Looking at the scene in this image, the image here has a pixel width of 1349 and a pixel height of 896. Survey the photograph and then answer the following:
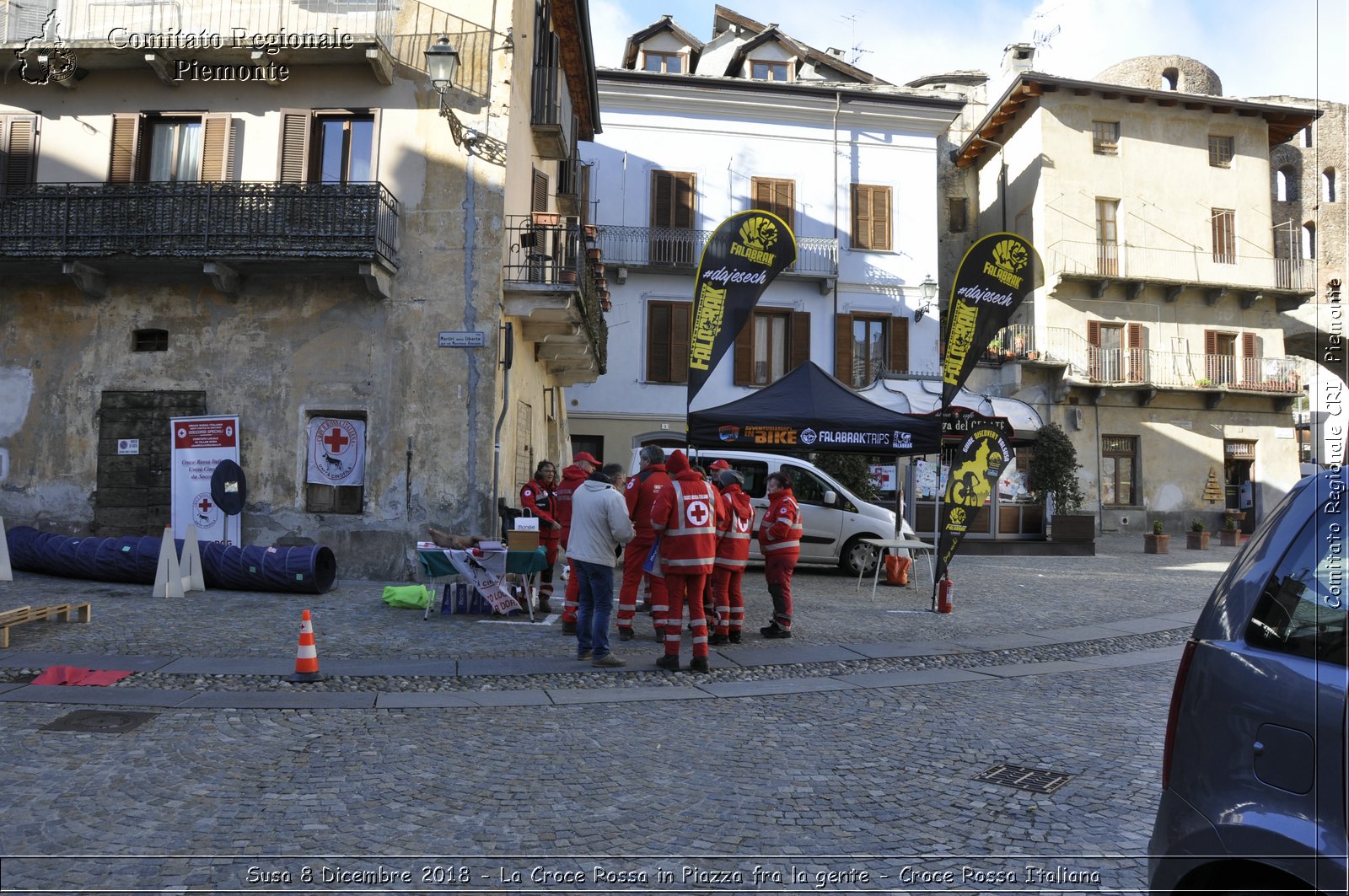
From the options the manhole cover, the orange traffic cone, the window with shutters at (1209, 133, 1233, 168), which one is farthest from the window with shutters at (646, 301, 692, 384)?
the manhole cover

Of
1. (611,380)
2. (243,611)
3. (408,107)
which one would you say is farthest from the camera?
(611,380)

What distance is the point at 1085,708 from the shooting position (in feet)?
23.6

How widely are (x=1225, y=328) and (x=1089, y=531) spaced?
44.5 ft

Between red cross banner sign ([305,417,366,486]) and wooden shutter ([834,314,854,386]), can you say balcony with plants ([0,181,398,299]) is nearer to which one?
red cross banner sign ([305,417,366,486])

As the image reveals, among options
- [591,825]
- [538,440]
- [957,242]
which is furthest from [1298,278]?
[591,825]

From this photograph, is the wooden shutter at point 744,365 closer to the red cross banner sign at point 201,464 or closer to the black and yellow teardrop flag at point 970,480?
the black and yellow teardrop flag at point 970,480

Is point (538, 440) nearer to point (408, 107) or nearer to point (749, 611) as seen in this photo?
point (408, 107)

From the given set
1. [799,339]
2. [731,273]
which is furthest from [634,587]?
[799,339]

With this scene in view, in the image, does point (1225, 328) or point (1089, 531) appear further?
point (1225, 328)

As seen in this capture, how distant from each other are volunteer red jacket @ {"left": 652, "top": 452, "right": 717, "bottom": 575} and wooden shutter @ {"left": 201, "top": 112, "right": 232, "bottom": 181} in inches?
409

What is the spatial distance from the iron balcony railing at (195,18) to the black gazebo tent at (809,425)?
773 cm

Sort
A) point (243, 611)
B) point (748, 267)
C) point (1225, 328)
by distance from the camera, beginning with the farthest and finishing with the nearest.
→ point (1225, 328) < point (748, 267) < point (243, 611)

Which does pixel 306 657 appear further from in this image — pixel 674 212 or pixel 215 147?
pixel 674 212

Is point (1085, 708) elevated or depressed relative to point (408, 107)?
depressed
